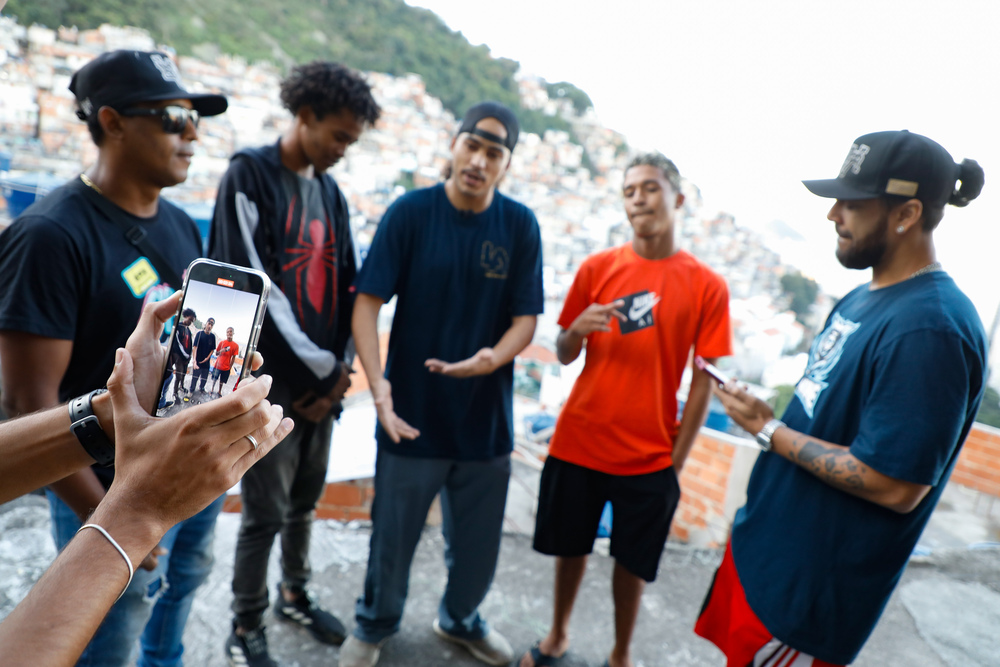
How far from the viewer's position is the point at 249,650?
1.78 m

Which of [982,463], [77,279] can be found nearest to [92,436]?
[77,279]

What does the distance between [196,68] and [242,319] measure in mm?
6217

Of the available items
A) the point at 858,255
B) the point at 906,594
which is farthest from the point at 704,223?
the point at 858,255

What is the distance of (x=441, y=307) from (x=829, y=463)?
46.8 inches

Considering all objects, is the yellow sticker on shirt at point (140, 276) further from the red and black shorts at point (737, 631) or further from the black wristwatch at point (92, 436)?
the red and black shorts at point (737, 631)

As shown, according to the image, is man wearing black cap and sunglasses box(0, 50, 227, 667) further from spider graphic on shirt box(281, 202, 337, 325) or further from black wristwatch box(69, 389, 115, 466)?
black wristwatch box(69, 389, 115, 466)

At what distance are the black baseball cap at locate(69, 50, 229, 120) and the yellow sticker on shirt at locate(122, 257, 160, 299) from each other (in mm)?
402

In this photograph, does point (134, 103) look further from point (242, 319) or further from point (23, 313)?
point (242, 319)

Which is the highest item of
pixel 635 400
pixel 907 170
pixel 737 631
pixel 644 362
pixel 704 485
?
pixel 907 170

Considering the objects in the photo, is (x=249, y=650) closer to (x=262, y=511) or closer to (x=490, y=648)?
(x=262, y=511)

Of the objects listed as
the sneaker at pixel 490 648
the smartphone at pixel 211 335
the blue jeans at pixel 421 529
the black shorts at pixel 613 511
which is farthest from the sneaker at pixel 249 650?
the smartphone at pixel 211 335

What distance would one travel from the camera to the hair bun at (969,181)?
1325mm

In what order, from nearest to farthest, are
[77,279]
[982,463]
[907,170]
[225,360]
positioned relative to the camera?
1. [225,360]
2. [77,279]
3. [907,170]
4. [982,463]

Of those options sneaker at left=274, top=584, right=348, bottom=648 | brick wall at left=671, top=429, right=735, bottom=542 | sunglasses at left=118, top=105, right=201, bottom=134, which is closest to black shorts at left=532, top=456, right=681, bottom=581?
sneaker at left=274, top=584, right=348, bottom=648
